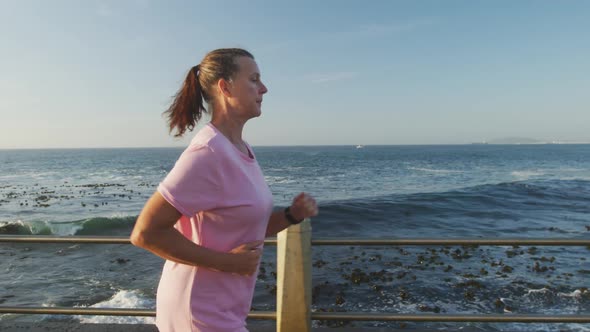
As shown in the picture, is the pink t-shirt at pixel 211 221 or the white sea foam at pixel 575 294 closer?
the pink t-shirt at pixel 211 221

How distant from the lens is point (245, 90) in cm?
153

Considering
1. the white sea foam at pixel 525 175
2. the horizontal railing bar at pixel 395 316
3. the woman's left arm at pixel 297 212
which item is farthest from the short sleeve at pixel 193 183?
the white sea foam at pixel 525 175

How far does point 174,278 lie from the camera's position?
146 centimetres

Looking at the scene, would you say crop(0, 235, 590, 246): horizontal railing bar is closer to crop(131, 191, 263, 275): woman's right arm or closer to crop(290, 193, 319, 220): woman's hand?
crop(290, 193, 319, 220): woman's hand

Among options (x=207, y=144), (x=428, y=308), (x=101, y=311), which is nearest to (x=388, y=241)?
(x=207, y=144)

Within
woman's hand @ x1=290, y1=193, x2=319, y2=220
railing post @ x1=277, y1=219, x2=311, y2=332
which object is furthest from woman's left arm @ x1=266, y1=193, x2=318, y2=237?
railing post @ x1=277, y1=219, x2=311, y2=332

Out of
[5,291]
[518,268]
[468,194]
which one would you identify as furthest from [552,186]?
[5,291]

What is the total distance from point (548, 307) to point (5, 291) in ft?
50.4

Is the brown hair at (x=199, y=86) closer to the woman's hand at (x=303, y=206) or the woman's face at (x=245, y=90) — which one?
the woman's face at (x=245, y=90)

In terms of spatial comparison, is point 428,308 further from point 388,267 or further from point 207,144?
point 207,144

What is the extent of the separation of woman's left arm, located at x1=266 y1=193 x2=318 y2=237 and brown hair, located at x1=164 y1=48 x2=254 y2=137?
0.56 meters

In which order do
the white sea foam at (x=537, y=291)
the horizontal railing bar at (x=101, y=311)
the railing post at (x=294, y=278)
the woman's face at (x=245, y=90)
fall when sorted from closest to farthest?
the woman's face at (x=245, y=90) → the railing post at (x=294, y=278) → the horizontal railing bar at (x=101, y=311) → the white sea foam at (x=537, y=291)

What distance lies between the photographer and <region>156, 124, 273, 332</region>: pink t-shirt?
132 centimetres

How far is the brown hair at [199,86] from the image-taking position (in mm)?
1533
